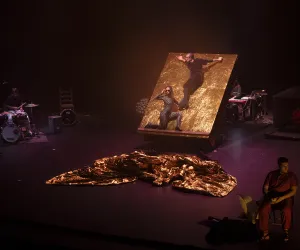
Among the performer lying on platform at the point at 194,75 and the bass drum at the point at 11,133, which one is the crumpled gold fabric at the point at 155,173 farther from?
the bass drum at the point at 11,133

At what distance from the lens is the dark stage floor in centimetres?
636

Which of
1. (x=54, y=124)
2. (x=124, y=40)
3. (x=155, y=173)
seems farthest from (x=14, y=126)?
(x=124, y=40)

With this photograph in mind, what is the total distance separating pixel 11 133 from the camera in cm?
1173

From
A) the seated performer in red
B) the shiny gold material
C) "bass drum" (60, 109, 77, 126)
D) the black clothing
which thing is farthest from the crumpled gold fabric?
"bass drum" (60, 109, 77, 126)

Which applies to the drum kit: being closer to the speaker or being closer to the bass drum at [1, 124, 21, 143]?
the bass drum at [1, 124, 21, 143]

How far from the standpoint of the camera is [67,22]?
15883 millimetres

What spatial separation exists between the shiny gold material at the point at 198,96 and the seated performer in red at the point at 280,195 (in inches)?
180

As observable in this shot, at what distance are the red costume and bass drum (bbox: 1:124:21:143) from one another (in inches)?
289

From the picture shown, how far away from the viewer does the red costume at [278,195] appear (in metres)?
5.88

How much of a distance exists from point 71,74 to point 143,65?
247 cm

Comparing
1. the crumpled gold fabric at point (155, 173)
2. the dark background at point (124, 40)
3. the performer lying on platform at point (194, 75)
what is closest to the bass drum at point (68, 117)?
the dark background at point (124, 40)

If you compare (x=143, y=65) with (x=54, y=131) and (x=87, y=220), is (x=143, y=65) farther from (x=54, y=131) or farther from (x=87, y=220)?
(x=87, y=220)

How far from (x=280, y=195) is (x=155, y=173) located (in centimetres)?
317

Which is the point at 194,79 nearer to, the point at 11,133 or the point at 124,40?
the point at 11,133
